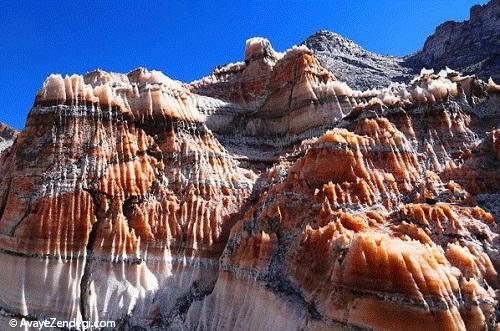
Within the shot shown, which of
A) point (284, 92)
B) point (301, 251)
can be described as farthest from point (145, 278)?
point (284, 92)

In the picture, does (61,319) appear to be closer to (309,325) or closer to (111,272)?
(111,272)

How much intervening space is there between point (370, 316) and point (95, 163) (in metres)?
15.2

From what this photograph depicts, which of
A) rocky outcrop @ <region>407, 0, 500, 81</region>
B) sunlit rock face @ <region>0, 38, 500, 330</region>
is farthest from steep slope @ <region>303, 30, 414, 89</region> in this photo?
sunlit rock face @ <region>0, 38, 500, 330</region>

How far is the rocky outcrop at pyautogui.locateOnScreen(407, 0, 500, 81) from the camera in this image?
67375 mm

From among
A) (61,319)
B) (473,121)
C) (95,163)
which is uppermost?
(473,121)

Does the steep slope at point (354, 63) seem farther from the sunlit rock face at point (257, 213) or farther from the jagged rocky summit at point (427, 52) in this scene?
the sunlit rock face at point (257, 213)

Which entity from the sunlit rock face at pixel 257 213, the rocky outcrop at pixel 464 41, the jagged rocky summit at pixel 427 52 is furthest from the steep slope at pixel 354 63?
the sunlit rock face at pixel 257 213

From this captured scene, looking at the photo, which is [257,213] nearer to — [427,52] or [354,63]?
[354,63]

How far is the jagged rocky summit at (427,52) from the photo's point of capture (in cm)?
6141

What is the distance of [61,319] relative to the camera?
18.2 m

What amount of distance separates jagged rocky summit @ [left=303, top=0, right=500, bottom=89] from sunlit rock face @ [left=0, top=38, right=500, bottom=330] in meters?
37.0

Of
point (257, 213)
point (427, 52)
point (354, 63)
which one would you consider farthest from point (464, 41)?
point (257, 213)

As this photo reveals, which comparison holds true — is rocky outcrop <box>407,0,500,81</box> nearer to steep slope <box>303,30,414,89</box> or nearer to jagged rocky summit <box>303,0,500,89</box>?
jagged rocky summit <box>303,0,500,89</box>

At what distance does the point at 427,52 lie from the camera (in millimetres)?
79375
